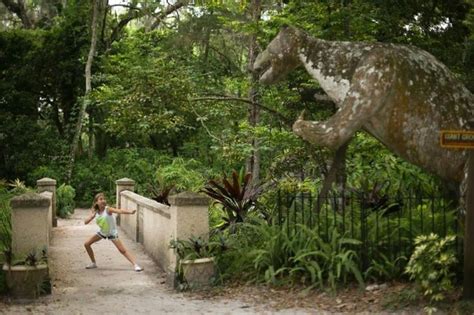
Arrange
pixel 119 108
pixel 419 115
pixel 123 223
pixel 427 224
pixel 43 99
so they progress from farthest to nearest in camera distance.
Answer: pixel 43 99
pixel 123 223
pixel 119 108
pixel 427 224
pixel 419 115

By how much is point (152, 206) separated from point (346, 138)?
490 centimetres

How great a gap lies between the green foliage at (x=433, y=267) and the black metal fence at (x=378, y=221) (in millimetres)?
457

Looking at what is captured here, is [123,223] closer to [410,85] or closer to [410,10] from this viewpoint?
[410,10]

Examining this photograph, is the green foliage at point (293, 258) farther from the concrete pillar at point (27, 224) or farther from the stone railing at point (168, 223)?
the concrete pillar at point (27, 224)

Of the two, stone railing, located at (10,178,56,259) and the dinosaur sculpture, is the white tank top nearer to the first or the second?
stone railing, located at (10,178,56,259)

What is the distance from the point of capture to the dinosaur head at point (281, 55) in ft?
25.6

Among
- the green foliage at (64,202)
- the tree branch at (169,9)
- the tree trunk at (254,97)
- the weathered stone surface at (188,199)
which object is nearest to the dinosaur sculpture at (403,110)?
the weathered stone surface at (188,199)

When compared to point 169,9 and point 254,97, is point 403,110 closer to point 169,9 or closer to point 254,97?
point 254,97

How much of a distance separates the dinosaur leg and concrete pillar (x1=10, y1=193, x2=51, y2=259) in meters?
3.73

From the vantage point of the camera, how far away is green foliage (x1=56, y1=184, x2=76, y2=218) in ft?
65.0

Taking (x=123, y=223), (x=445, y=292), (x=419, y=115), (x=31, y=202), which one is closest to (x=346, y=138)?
(x=419, y=115)

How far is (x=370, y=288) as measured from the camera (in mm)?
7004

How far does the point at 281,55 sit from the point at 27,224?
4.11 meters

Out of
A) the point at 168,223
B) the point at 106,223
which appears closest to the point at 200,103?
the point at 106,223
